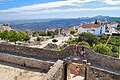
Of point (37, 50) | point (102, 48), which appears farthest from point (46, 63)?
point (102, 48)

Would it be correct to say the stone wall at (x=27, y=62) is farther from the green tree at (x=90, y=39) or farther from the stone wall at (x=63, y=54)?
the green tree at (x=90, y=39)

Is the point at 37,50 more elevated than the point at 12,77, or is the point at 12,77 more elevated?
the point at 37,50

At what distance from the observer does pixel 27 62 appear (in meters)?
13.5

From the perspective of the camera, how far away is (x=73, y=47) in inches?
487

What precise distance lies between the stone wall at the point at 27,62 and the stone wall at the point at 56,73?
1356 mm

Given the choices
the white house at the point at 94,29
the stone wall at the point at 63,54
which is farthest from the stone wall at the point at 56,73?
the white house at the point at 94,29

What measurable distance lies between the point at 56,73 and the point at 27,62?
12.3 ft

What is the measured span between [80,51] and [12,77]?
433 cm

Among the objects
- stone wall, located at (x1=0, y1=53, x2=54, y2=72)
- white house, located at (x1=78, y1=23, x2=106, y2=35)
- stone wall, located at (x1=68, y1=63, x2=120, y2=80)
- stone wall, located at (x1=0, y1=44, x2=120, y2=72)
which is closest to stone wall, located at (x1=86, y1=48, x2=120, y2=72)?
stone wall, located at (x1=0, y1=44, x2=120, y2=72)

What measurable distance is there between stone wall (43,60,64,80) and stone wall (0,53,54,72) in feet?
4.45

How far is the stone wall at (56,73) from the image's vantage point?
376 inches

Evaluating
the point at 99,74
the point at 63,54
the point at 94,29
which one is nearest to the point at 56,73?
the point at 99,74

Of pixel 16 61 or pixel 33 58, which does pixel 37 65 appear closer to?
pixel 33 58

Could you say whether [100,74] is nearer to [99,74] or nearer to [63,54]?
[99,74]
